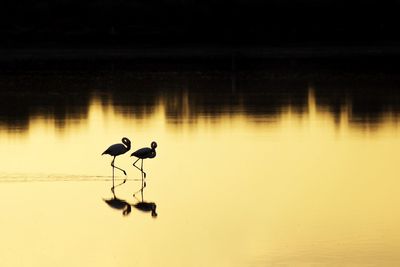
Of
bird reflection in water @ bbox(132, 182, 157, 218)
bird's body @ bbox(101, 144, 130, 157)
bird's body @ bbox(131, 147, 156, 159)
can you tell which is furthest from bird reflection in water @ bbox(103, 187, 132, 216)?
bird's body @ bbox(101, 144, 130, 157)

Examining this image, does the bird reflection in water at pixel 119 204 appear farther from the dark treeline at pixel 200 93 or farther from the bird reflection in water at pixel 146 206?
the dark treeline at pixel 200 93

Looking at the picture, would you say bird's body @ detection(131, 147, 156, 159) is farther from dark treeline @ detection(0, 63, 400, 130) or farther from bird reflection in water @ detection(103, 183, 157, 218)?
dark treeline @ detection(0, 63, 400, 130)

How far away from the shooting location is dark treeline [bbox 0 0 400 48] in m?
45.5

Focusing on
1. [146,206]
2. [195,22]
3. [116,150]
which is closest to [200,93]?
[116,150]

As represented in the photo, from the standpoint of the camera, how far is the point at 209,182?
15.9m

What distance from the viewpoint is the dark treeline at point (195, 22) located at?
149ft

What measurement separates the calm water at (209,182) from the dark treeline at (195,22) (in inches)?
700

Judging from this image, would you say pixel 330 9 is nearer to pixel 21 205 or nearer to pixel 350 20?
pixel 350 20

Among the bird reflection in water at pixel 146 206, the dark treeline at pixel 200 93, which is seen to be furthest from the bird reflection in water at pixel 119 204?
the dark treeline at pixel 200 93

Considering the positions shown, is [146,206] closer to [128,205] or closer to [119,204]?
[128,205]

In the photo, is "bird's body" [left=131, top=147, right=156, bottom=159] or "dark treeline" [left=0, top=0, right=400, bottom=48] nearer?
"bird's body" [left=131, top=147, right=156, bottom=159]

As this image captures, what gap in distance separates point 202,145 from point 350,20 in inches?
1174

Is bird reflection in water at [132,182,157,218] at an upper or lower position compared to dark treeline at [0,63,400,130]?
lower

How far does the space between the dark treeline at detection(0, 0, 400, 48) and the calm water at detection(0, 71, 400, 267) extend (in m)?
17.8
